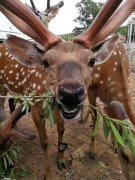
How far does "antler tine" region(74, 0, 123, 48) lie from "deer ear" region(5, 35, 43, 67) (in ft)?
1.48

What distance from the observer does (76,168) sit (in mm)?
3828

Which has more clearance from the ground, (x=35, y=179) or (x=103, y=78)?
(x=103, y=78)

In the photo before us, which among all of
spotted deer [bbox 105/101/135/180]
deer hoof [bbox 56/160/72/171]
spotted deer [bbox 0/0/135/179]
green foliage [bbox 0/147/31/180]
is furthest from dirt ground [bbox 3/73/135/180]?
spotted deer [bbox 105/101/135/180]

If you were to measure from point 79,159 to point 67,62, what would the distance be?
6.42ft

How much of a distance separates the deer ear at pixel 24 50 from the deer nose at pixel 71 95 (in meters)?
0.92

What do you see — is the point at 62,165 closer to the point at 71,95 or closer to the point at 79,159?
the point at 79,159

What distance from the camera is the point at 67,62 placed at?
7.91 feet

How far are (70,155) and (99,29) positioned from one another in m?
1.80

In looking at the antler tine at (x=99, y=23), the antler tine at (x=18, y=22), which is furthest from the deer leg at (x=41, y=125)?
the antler tine at (x=99, y=23)

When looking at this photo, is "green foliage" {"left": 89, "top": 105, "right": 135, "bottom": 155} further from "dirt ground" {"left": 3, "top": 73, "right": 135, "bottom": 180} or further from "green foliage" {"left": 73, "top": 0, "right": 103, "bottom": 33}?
"green foliage" {"left": 73, "top": 0, "right": 103, "bottom": 33}

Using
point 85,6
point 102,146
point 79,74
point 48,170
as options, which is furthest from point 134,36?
point 85,6

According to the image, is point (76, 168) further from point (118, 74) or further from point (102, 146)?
point (118, 74)

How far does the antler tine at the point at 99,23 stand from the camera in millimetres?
2777

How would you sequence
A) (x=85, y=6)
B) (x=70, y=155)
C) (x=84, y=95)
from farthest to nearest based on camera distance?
1. (x=85, y=6)
2. (x=70, y=155)
3. (x=84, y=95)
